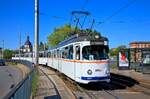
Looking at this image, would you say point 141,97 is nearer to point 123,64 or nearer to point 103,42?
point 103,42

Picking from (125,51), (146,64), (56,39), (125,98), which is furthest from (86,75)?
(56,39)

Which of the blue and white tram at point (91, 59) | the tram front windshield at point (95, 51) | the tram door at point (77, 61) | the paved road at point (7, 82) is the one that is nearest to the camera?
the blue and white tram at point (91, 59)

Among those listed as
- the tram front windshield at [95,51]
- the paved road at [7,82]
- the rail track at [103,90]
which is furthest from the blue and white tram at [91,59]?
the paved road at [7,82]

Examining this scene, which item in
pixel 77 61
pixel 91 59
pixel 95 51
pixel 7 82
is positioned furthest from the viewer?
pixel 7 82

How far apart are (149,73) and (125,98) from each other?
19.1 m

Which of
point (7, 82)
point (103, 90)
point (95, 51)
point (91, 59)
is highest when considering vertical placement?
point (95, 51)

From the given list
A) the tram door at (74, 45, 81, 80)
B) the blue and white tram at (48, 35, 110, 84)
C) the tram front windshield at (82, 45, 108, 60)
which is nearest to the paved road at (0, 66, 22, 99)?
the tram door at (74, 45, 81, 80)

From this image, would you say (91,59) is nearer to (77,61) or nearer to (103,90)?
(77,61)

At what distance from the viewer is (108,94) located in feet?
60.8

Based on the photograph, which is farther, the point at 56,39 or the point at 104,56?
the point at 56,39

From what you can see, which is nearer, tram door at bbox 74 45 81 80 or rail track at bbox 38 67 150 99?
rail track at bbox 38 67 150 99

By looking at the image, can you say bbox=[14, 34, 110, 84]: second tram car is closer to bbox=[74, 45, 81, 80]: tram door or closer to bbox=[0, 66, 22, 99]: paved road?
bbox=[74, 45, 81, 80]: tram door

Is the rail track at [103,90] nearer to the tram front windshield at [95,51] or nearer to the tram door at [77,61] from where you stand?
the tram door at [77,61]

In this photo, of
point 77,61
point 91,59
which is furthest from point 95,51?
point 77,61
